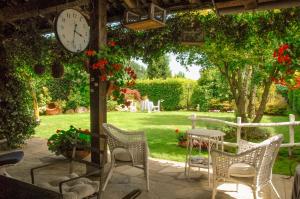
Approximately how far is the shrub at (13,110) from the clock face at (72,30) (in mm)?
3102

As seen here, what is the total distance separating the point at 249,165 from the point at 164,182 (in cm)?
143

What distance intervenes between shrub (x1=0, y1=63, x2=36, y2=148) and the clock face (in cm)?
310

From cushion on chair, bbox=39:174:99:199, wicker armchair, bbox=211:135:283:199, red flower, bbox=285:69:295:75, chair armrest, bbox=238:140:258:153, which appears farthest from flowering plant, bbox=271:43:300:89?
cushion on chair, bbox=39:174:99:199

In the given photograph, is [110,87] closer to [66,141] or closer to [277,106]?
[66,141]

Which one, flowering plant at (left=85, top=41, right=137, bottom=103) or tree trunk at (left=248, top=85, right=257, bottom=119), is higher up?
flowering plant at (left=85, top=41, right=137, bottom=103)

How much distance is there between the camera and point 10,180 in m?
2.29

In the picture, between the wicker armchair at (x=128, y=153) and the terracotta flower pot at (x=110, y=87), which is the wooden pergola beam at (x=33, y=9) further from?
the wicker armchair at (x=128, y=153)

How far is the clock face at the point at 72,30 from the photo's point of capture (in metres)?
3.67

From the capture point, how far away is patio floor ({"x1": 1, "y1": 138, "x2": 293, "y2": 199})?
3.82 metres

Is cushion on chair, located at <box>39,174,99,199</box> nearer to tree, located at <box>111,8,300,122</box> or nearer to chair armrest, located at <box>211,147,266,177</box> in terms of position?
chair armrest, located at <box>211,147,266,177</box>

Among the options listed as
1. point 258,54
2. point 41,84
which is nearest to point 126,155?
point 258,54

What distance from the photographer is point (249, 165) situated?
328 centimetres

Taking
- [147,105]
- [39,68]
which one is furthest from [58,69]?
[147,105]

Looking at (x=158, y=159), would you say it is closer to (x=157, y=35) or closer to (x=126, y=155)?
(x=126, y=155)
